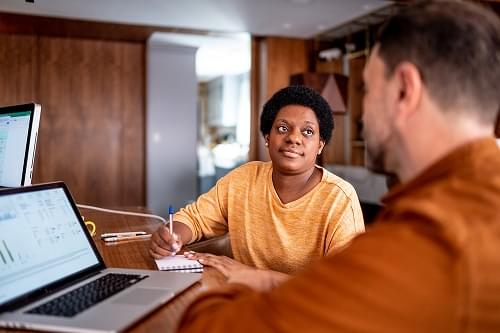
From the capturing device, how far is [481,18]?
720 mm

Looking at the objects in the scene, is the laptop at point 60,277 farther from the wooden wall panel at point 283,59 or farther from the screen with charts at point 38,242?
the wooden wall panel at point 283,59

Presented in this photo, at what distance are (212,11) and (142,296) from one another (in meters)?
4.08

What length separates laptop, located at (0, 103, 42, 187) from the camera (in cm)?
158

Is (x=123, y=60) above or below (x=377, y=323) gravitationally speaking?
above

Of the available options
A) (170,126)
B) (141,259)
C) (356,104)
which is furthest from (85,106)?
(141,259)

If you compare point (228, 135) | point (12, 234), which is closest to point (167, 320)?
point (12, 234)

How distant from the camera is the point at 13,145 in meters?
1.63

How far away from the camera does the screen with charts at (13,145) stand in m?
1.59

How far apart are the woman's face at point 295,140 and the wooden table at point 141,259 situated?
1.61ft

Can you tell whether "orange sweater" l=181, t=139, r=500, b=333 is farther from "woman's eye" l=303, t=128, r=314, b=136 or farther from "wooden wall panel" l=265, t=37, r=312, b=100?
"wooden wall panel" l=265, t=37, r=312, b=100

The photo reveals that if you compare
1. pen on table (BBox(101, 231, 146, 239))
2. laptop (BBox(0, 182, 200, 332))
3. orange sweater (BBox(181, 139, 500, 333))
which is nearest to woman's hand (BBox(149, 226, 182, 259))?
laptop (BBox(0, 182, 200, 332))

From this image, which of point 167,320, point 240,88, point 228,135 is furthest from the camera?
point 228,135

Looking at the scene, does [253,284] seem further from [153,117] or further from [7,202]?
[153,117]

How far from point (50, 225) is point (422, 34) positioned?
0.89m
